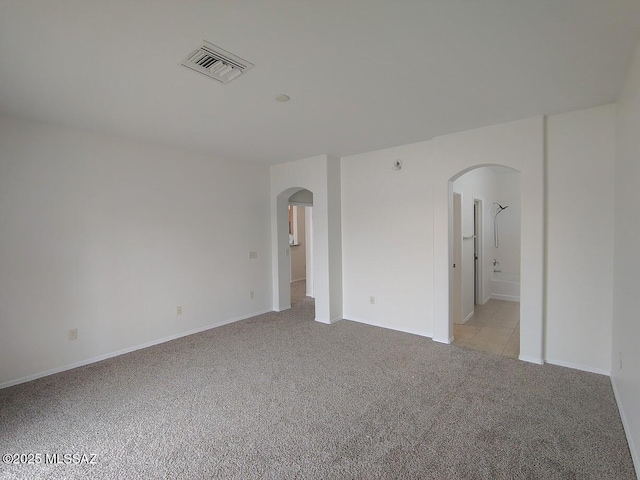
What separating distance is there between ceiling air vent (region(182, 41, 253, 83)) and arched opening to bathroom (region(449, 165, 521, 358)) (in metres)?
2.69

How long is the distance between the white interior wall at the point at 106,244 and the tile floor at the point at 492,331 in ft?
10.8

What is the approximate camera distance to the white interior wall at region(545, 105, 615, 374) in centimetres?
276

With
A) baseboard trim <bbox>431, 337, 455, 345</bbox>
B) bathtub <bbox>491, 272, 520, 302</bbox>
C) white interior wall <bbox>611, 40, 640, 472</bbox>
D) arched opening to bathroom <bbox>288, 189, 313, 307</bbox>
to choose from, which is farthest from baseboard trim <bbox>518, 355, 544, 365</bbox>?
arched opening to bathroom <bbox>288, 189, 313, 307</bbox>

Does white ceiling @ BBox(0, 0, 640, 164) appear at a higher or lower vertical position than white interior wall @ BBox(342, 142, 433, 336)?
higher

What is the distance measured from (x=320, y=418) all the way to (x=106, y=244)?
2956 mm

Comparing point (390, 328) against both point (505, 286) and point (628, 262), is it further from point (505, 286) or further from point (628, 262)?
point (505, 286)

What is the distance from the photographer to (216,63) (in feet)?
6.60

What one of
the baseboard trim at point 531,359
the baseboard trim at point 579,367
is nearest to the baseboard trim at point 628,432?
the baseboard trim at point 579,367

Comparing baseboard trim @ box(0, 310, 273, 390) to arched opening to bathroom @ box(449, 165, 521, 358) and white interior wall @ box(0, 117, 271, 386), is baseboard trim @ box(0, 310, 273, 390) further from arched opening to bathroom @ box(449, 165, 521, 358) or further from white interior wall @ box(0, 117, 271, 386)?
arched opening to bathroom @ box(449, 165, 521, 358)

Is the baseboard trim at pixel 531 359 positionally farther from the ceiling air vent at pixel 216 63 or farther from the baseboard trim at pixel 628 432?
the ceiling air vent at pixel 216 63

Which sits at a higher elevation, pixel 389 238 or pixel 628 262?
pixel 389 238

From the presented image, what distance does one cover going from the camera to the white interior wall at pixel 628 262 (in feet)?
6.13

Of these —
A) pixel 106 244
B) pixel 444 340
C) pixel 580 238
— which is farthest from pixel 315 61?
pixel 444 340
